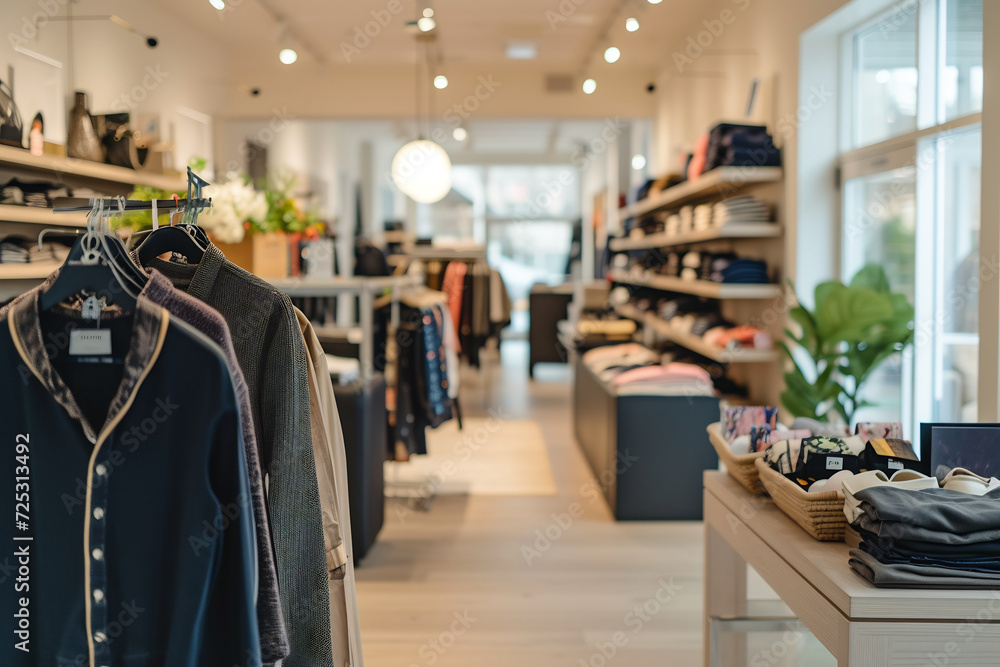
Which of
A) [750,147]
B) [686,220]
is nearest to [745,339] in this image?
[750,147]

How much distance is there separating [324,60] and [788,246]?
4.98 meters

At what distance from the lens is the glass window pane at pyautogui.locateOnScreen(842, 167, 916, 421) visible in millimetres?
4066

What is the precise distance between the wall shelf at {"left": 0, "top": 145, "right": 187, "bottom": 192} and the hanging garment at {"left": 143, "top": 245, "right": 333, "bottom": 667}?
275 cm

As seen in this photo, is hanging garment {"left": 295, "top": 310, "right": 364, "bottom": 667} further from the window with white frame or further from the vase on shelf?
the vase on shelf

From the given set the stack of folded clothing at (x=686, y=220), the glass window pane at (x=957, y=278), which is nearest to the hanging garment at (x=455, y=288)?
the stack of folded clothing at (x=686, y=220)

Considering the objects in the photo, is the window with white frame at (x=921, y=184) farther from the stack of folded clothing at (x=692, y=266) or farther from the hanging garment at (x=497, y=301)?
the hanging garment at (x=497, y=301)

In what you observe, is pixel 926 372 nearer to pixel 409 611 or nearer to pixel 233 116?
pixel 409 611

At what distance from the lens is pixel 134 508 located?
127cm

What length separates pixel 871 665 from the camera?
4.75 feet

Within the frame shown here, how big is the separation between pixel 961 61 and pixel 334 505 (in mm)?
3231

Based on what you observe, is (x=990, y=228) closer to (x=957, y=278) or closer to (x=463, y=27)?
(x=957, y=278)

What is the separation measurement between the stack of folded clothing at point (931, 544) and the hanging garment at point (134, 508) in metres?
1.04

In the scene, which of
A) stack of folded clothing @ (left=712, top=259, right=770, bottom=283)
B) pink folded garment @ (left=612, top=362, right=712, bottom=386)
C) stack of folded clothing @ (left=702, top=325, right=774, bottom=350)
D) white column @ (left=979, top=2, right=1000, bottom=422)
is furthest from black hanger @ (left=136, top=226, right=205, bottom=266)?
stack of folded clothing @ (left=712, top=259, right=770, bottom=283)

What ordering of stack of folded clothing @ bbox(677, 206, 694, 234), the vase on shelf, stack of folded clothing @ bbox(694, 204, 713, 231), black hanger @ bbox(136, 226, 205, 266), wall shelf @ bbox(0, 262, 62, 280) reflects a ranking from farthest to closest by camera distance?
stack of folded clothing @ bbox(677, 206, 694, 234), stack of folded clothing @ bbox(694, 204, 713, 231), the vase on shelf, wall shelf @ bbox(0, 262, 62, 280), black hanger @ bbox(136, 226, 205, 266)
